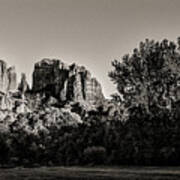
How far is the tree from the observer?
65.8m

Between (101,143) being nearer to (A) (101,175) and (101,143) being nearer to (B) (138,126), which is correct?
(B) (138,126)

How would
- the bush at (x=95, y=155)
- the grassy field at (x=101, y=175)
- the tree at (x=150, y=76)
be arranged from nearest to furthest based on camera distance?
the grassy field at (x=101, y=175), the tree at (x=150, y=76), the bush at (x=95, y=155)

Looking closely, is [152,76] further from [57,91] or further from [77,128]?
[57,91]

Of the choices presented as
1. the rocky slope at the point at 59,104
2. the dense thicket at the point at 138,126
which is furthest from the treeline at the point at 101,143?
the rocky slope at the point at 59,104

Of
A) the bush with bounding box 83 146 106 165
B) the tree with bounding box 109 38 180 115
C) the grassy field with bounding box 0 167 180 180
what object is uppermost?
the tree with bounding box 109 38 180 115

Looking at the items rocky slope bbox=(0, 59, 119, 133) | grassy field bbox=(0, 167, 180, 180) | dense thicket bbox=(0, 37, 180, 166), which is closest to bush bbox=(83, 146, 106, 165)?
dense thicket bbox=(0, 37, 180, 166)

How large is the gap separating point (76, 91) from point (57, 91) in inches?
424

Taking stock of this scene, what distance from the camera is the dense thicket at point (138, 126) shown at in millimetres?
66062

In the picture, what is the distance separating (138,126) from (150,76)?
31.6 feet

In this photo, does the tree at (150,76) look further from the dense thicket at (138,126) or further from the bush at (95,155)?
the bush at (95,155)

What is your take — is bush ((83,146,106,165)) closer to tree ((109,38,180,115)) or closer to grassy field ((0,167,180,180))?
tree ((109,38,180,115))

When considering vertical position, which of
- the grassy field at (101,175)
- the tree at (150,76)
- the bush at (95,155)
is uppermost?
the tree at (150,76)

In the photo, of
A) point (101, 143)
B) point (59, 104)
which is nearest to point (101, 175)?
point (101, 143)

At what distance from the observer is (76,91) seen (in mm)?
187625
